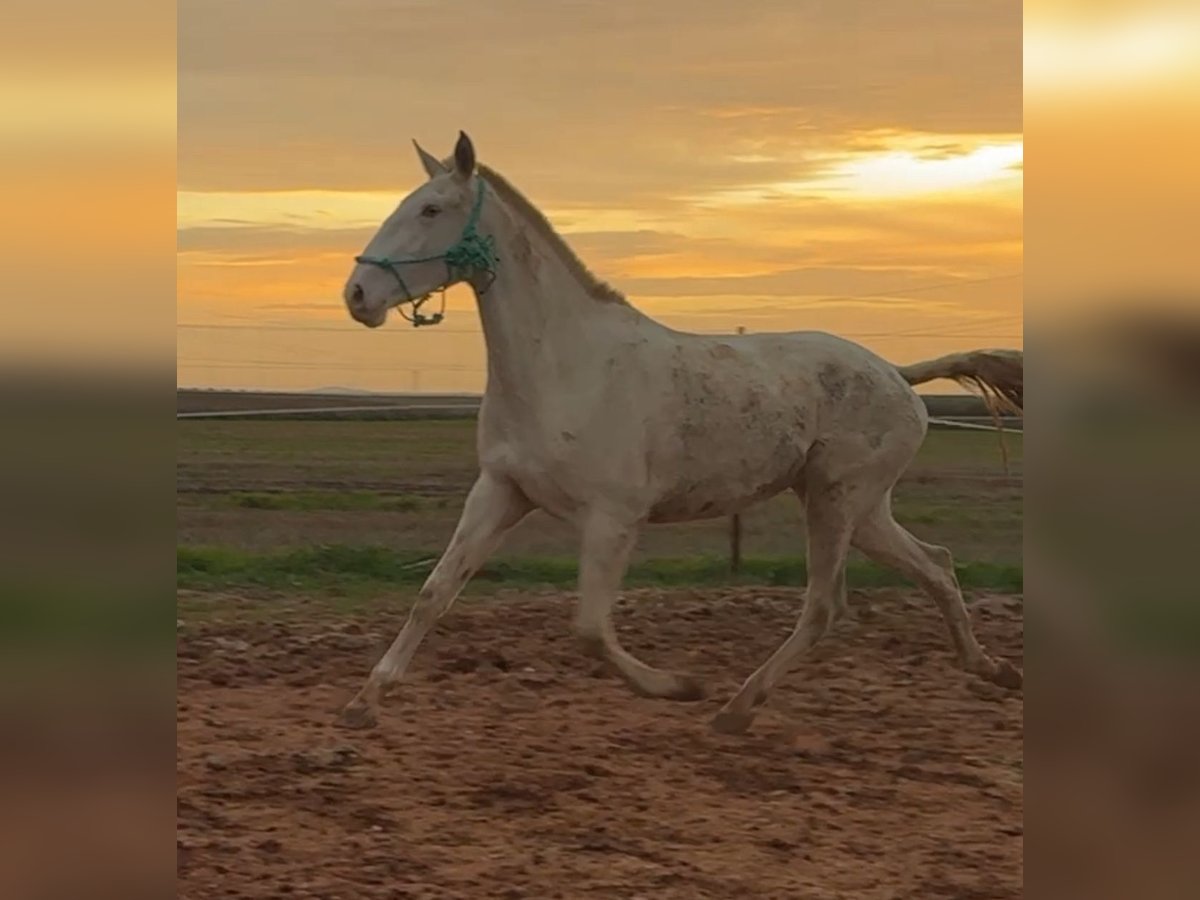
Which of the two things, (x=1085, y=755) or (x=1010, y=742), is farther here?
(x=1010, y=742)

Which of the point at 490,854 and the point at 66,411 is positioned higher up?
the point at 66,411

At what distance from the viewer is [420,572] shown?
238 inches

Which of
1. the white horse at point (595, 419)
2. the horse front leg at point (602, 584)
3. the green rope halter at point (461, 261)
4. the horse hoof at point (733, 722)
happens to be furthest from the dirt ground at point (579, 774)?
the green rope halter at point (461, 261)

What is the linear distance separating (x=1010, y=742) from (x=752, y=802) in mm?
986

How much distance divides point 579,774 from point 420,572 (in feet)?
7.89

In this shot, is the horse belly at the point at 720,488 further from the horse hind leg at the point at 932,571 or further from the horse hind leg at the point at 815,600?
the horse hind leg at the point at 932,571

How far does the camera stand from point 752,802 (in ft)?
12.0

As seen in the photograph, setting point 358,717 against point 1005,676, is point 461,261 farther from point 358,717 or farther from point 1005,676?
point 1005,676

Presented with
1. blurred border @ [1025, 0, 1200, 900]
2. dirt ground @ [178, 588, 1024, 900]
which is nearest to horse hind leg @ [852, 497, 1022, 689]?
dirt ground @ [178, 588, 1024, 900]

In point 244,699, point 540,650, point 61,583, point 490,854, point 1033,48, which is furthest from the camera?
point 540,650

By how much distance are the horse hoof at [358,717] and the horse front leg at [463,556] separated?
0.02 m

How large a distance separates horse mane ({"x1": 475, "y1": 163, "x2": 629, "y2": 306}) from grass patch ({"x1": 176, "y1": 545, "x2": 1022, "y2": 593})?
228 centimetres

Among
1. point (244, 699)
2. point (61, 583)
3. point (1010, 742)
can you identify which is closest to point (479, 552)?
point (244, 699)

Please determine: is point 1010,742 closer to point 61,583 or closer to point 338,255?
point 338,255
